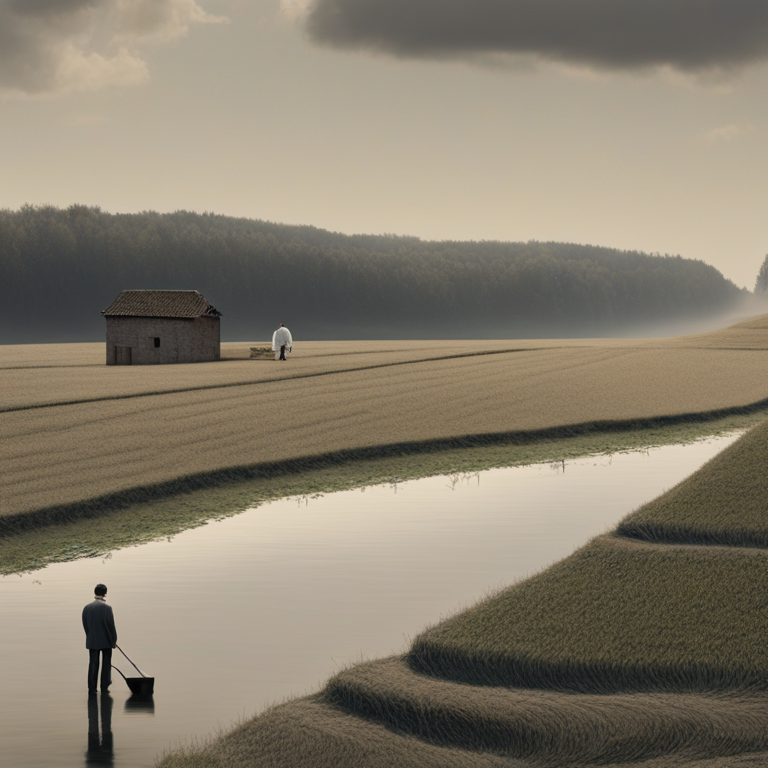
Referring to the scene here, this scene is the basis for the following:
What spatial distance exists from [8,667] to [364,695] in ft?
14.3

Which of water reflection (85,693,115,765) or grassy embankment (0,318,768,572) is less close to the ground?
grassy embankment (0,318,768,572)

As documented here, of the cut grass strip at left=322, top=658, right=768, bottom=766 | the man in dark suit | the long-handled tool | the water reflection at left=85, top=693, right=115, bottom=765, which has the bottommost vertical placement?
the water reflection at left=85, top=693, right=115, bottom=765

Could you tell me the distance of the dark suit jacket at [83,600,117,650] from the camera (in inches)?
460

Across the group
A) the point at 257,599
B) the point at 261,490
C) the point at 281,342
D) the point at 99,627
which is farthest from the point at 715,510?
the point at 281,342

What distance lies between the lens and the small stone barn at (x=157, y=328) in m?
67.2

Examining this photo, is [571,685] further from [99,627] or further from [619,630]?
[99,627]

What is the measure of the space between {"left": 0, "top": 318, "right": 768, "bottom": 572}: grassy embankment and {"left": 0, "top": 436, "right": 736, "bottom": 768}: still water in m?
2.20

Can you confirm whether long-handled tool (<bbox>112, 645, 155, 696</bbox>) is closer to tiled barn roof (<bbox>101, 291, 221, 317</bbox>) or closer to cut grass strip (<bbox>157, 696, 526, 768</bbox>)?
cut grass strip (<bbox>157, 696, 526, 768</bbox>)

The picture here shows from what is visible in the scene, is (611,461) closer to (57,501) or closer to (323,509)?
(323,509)

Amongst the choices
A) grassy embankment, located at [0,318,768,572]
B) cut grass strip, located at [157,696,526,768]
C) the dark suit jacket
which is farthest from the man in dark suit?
grassy embankment, located at [0,318,768,572]

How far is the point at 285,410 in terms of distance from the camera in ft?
131

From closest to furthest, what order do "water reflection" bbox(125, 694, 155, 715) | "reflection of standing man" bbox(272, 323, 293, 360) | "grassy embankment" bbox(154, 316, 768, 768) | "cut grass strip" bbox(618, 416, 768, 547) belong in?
1. "grassy embankment" bbox(154, 316, 768, 768)
2. "water reflection" bbox(125, 694, 155, 715)
3. "cut grass strip" bbox(618, 416, 768, 547)
4. "reflection of standing man" bbox(272, 323, 293, 360)

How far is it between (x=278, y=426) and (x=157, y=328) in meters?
34.2

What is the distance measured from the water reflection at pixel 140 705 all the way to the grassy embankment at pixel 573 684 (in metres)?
1.38
